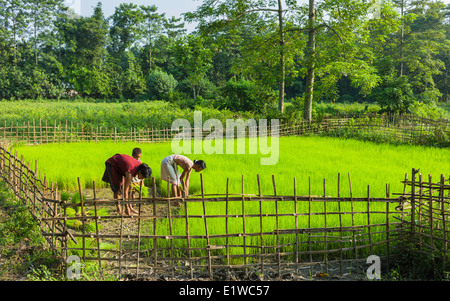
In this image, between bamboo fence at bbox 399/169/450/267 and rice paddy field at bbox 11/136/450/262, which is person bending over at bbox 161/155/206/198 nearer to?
rice paddy field at bbox 11/136/450/262

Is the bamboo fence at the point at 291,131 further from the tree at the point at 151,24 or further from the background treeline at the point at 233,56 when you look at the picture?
the tree at the point at 151,24

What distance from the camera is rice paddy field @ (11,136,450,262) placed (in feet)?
17.3

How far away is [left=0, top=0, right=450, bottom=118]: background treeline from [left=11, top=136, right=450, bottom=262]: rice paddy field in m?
5.87

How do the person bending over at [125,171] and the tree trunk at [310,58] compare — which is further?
the tree trunk at [310,58]

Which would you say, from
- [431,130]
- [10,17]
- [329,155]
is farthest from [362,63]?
[10,17]

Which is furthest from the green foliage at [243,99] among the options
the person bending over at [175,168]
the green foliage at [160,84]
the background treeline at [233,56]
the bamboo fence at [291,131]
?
the person bending over at [175,168]

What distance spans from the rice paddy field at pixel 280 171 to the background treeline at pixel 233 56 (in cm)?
587

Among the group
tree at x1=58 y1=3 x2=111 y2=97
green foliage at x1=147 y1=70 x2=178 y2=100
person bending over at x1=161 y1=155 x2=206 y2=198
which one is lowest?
person bending over at x1=161 y1=155 x2=206 y2=198

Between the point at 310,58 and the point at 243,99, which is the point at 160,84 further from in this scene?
the point at 310,58

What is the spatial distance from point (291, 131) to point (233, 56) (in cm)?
2242

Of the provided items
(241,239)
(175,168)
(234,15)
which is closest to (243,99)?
(234,15)

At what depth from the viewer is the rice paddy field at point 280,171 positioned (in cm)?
528

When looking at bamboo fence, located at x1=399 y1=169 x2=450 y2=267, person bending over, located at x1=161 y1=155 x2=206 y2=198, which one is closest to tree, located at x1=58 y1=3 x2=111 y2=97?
person bending over, located at x1=161 y1=155 x2=206 y2=198

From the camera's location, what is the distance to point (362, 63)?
17.4m
